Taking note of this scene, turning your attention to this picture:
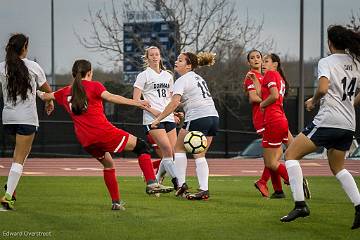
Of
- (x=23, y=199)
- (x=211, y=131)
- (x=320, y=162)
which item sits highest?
(x=211, y=131)

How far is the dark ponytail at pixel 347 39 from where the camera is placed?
9.95 meters

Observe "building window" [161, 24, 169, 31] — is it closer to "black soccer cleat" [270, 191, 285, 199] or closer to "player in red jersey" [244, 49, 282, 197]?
"player in red jersey" [244, 49, 282, 197]

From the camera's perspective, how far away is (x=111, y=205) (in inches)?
470

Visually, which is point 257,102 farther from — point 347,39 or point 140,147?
point 347,39

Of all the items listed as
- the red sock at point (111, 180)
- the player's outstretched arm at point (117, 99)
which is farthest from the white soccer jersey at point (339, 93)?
the red sock at point (111, 180)

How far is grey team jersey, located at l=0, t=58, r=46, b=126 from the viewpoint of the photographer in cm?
1152

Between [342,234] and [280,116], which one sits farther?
[280,116]

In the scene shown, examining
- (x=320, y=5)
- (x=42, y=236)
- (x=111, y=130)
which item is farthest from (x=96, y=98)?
(x=320, y=5)

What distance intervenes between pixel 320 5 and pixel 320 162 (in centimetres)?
1315

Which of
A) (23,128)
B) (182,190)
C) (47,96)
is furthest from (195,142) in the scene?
(23,128)

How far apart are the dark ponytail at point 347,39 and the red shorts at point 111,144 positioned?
269 centimetres

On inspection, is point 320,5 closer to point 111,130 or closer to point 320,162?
point 320,162

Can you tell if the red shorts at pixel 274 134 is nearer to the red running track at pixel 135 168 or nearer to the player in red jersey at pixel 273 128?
the player in red jersey at pixel 273 128

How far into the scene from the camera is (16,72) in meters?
11.5
